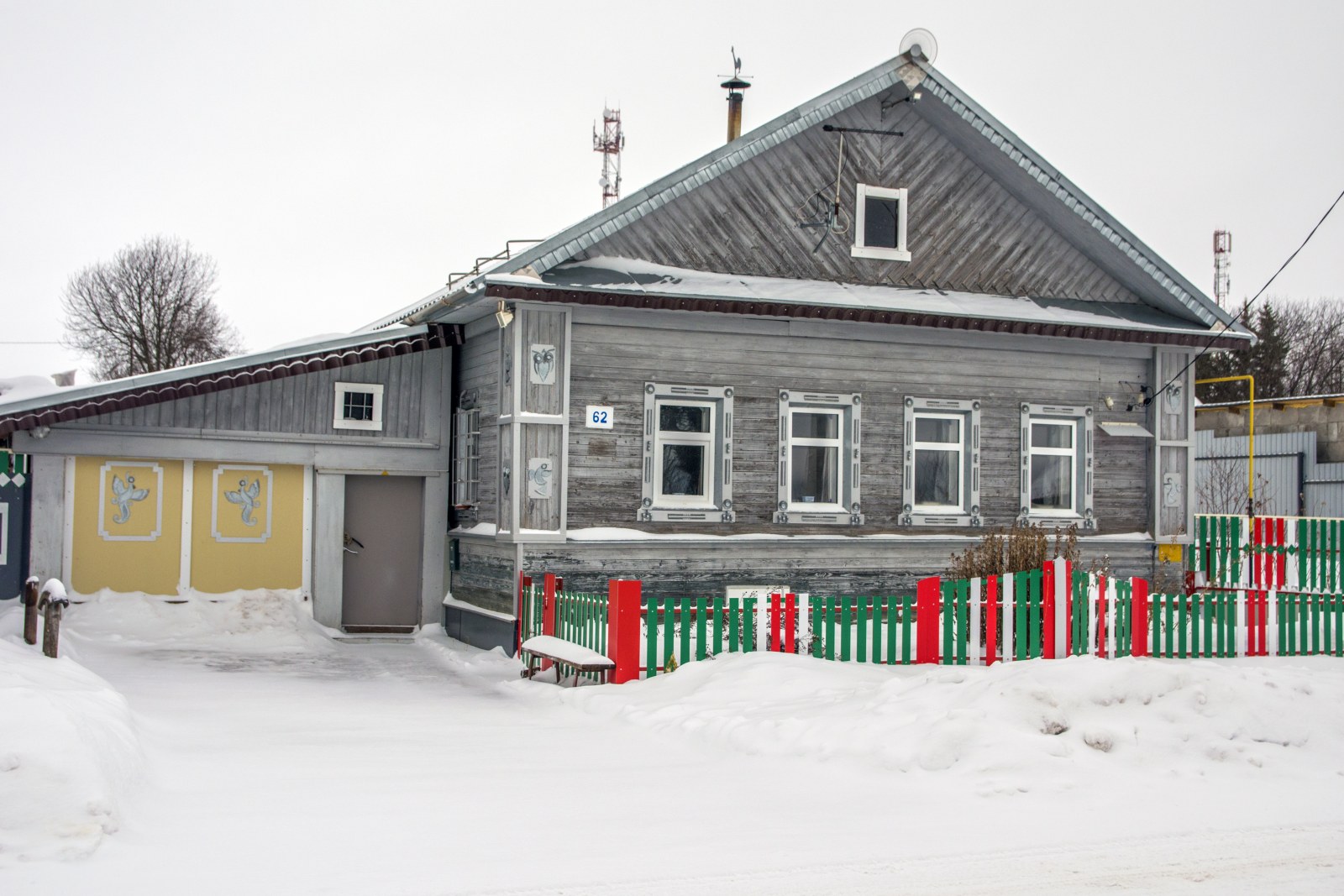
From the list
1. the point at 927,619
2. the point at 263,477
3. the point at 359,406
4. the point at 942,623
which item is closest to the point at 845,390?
the point at 942,623

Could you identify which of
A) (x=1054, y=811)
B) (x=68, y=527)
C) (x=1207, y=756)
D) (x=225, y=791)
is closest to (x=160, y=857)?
(x=225, y=791)

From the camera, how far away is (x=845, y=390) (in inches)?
704

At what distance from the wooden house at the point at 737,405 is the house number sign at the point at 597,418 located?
4 centimetres

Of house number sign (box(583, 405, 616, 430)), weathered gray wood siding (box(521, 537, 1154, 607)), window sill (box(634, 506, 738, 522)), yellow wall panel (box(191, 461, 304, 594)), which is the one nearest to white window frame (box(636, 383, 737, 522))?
window sill (box(634, 506, 738, 522))

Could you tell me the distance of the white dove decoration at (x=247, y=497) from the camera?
17.8 metres

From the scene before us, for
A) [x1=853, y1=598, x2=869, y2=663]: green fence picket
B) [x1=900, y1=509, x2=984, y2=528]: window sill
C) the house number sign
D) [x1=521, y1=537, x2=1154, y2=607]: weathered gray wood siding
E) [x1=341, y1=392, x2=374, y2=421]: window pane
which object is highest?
[x1=341, y1=392, x2=374, y2=421]: window pane

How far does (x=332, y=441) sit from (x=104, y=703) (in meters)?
9.09

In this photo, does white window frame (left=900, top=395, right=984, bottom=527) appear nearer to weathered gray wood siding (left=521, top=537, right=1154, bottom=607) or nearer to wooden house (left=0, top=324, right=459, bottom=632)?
weathered gray wood siding (left=521, top=537, right=1154, bottom=607)

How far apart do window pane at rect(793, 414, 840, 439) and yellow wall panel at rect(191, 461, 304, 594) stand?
6.92m

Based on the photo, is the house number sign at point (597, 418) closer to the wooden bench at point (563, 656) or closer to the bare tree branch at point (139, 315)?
the wooden bench at point (563, 656)

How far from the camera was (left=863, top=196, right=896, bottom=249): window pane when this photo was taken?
60.6ft

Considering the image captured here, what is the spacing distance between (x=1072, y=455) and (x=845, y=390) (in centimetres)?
385

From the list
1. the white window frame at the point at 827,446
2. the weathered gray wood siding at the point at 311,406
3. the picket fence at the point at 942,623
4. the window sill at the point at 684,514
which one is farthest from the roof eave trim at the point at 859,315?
the weathered gray wood siding at the point at 311,406

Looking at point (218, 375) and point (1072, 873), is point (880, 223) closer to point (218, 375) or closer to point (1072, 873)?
point (218, 375)
